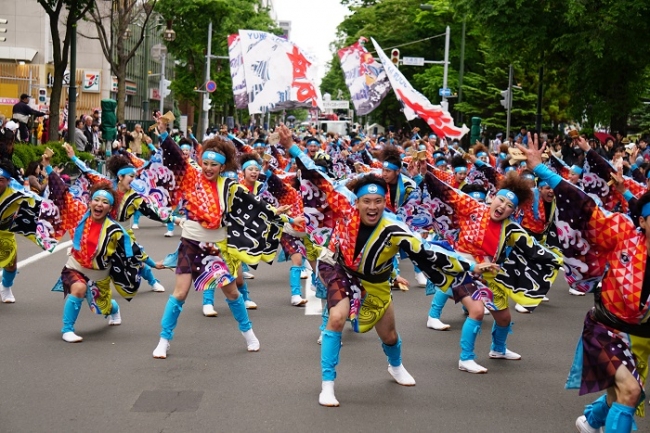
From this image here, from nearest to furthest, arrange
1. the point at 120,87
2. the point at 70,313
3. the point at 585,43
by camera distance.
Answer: the point at 70,313 < the point at 585,43 < the point at 120,87

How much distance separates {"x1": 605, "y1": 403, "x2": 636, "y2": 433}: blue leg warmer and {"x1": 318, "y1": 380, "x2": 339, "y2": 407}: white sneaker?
7.07ft

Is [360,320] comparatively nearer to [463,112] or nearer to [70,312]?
[70,312]

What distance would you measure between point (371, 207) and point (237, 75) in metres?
20.0

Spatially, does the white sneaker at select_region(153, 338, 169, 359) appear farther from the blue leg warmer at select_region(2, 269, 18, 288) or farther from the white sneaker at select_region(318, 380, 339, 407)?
the blue leg warmer at select_region(2, 269, 18, 288)

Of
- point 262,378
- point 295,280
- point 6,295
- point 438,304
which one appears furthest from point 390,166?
point 6,295

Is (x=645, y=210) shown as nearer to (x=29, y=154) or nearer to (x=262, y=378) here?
(x=262, y=378)

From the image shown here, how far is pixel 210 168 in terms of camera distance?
28.6 feet

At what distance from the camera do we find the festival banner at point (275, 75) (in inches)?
918

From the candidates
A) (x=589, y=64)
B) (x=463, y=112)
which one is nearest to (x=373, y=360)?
(x=589, y=64)

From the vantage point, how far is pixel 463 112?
46.8m

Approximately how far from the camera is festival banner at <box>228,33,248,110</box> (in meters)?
25.2

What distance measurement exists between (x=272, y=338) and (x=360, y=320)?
2217mm

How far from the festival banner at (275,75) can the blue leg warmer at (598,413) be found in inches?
699

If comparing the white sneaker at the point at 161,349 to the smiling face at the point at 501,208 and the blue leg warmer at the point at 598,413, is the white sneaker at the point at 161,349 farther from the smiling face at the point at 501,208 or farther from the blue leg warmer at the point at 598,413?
the blue leg warmer at the point at 598,413
